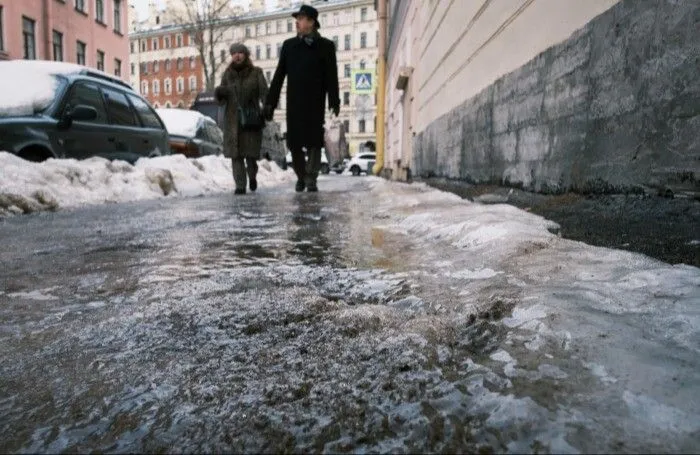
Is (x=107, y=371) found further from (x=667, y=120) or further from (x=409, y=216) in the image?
(x=409, y=216)

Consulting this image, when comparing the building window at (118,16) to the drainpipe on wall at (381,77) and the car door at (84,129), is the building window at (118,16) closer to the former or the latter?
the drainpipe on wall at (381,77)

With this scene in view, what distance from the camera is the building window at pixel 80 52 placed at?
2297 centimetres

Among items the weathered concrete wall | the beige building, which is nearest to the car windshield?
the weathered concrete wall

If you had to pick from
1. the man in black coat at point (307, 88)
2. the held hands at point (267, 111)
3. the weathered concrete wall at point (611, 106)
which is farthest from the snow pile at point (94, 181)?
the weathered concrete wall at point (611, 106)

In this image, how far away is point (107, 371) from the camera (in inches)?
37.2

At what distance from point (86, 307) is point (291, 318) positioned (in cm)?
58

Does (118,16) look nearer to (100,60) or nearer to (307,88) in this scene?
(100,60)

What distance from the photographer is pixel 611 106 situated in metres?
2.28

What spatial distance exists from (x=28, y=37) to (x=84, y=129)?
17406 mm

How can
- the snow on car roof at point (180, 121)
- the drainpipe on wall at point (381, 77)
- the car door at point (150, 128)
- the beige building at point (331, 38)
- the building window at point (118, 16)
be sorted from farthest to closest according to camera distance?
the beige building at point (331, 38) → the building window at point (118, 16) → the drainpipe on wall at point (381, 77) → the snow on car roof at point (180, 121) → the car door at point (150, 128)

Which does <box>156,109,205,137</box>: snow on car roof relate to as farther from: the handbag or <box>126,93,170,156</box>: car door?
the handbag

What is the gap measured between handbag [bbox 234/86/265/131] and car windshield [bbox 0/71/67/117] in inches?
75.8

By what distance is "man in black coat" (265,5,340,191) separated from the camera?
635cm

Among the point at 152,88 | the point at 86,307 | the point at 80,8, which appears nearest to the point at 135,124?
the point at 86,307
